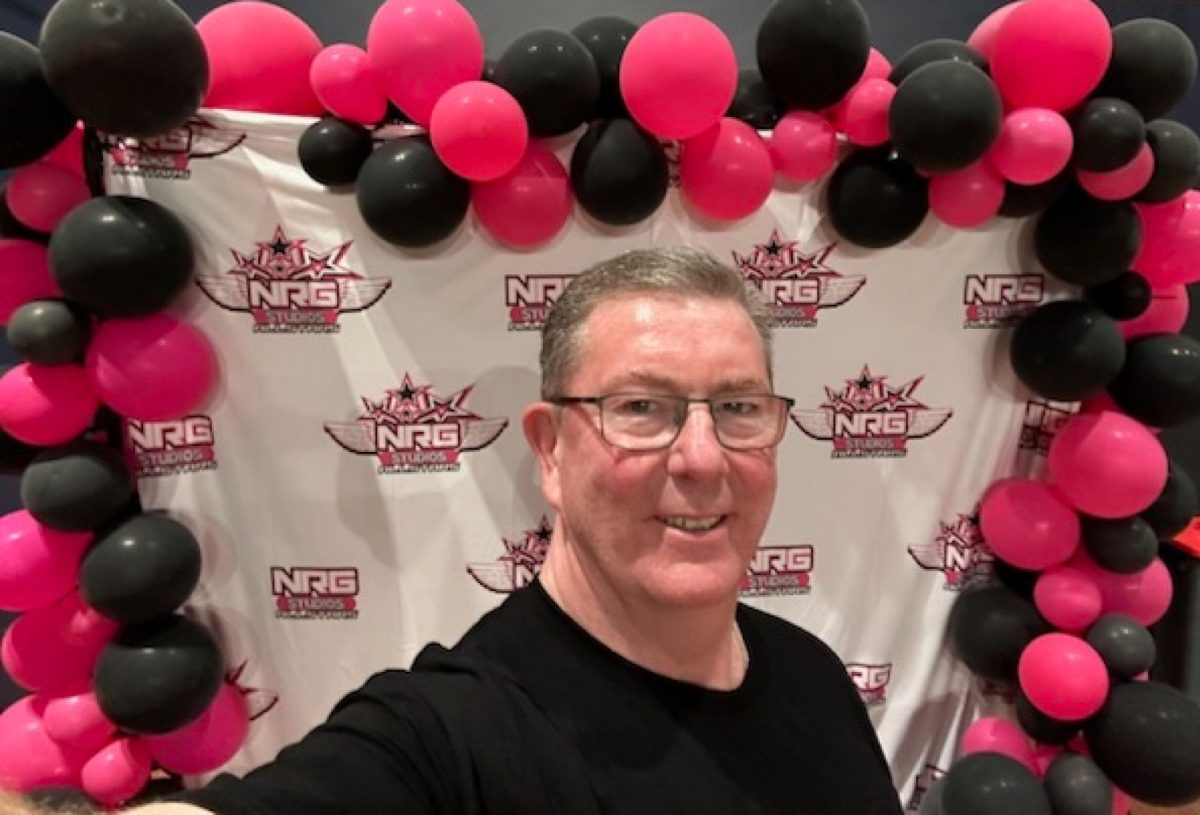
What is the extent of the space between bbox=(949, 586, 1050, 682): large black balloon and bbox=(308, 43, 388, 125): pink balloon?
180 cm

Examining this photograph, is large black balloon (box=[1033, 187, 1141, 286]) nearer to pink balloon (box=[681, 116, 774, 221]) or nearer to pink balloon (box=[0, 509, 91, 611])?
pink balloon (box=[681, 116, 774, 221])

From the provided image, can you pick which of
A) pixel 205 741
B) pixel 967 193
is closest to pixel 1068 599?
pixel 967 193

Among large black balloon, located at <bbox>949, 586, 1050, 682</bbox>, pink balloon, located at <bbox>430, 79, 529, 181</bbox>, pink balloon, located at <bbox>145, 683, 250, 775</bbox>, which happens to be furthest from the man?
pink balloon, located at <bbox>145, 683, 250, 775</bbox>

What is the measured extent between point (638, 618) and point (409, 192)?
41.3 inches

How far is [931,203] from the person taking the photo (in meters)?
1.86

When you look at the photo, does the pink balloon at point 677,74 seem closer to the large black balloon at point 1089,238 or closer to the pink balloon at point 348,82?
the pink balloon at point 348,82

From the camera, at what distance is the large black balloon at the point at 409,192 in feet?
5.55

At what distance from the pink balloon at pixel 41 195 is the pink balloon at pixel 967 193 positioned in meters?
1.80

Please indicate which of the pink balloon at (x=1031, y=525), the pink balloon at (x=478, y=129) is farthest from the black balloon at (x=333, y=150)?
the pink balloon at (x=1031, y=525)

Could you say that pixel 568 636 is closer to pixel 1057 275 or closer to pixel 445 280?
pixel 445 280

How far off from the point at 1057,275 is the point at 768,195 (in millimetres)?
691

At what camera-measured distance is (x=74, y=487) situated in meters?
1.67

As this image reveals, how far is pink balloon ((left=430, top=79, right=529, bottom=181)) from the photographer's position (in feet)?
5.29

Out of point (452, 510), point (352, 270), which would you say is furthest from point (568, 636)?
point (352, 270)
